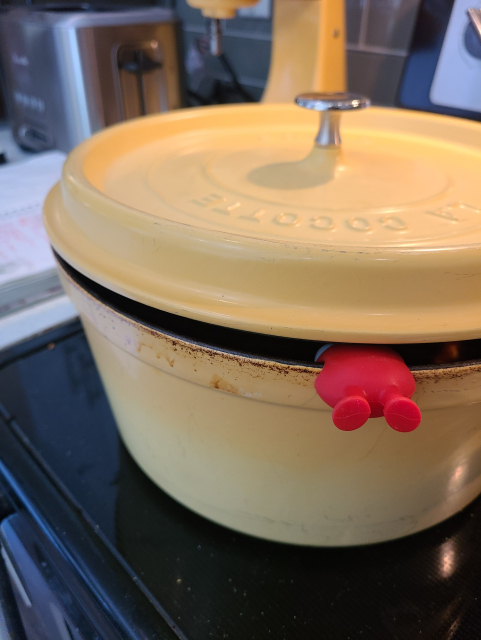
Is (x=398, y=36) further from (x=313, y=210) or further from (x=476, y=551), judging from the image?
(x=476, y=551)

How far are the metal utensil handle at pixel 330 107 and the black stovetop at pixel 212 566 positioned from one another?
34 cm

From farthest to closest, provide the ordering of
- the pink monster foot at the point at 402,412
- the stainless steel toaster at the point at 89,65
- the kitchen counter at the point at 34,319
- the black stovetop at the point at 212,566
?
the stainless steel toaster at the point at 89,65
the kitchen counter at the point at 34,319
the black stovetop at the point at 212,566
the pink monster foot at the point at 402,412

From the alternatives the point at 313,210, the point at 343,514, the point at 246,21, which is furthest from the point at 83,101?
the point at 343,514

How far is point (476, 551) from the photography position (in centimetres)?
37

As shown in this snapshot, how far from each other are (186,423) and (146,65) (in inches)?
30.3

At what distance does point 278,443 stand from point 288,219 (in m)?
0.15

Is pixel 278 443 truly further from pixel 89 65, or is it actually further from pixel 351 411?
pixel 89 65

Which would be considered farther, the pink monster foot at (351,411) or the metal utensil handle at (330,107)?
the metal utensil handle at (330,107)

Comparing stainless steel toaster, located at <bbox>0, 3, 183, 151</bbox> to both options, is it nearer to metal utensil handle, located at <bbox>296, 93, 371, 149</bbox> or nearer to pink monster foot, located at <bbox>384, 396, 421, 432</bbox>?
metal utensil handle, located at <bbox>296, 93, 371, 149</bbox>

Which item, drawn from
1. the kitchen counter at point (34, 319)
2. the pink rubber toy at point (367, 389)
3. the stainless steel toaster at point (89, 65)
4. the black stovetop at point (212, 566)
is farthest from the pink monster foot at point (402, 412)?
the stainless steel toaster at point (89, 65)

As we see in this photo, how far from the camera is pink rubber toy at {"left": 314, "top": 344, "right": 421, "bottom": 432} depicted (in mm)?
212

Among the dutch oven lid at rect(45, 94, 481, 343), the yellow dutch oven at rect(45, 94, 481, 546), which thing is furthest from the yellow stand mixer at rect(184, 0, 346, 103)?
the yellow dutch oven at rect(45, 94, 481, 546)

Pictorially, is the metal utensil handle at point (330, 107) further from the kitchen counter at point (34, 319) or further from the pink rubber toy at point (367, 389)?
the kitchen counter at point (34, 319)

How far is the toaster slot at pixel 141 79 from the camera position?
83 cm
